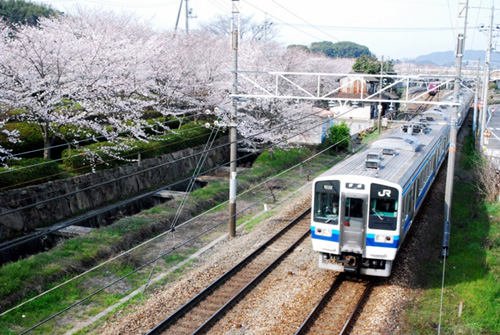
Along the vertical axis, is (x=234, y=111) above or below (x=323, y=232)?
above

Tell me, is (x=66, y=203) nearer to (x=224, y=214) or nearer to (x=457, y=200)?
(x=224, y=214)

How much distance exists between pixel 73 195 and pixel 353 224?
1123cm

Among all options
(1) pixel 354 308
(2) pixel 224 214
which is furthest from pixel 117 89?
(1) pixel 354 308

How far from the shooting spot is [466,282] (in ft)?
33.6

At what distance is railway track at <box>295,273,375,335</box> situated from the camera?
8.29 metres

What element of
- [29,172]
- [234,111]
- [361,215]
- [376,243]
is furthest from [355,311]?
[29,172]

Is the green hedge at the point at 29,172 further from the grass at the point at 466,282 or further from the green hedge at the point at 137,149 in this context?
the grass at the point at 466,282

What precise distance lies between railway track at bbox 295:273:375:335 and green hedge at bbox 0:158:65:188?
32.0 feet

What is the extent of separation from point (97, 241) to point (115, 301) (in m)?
3.40

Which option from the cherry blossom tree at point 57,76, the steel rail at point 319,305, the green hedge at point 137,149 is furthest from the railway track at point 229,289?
the green hedge at point 137,149

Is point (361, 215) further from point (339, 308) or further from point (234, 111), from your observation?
point (234, 111)

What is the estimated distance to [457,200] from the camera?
54.9 feet

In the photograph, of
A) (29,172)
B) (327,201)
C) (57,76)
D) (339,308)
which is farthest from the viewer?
(57,76)

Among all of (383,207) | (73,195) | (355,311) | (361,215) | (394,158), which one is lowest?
(355,311)
